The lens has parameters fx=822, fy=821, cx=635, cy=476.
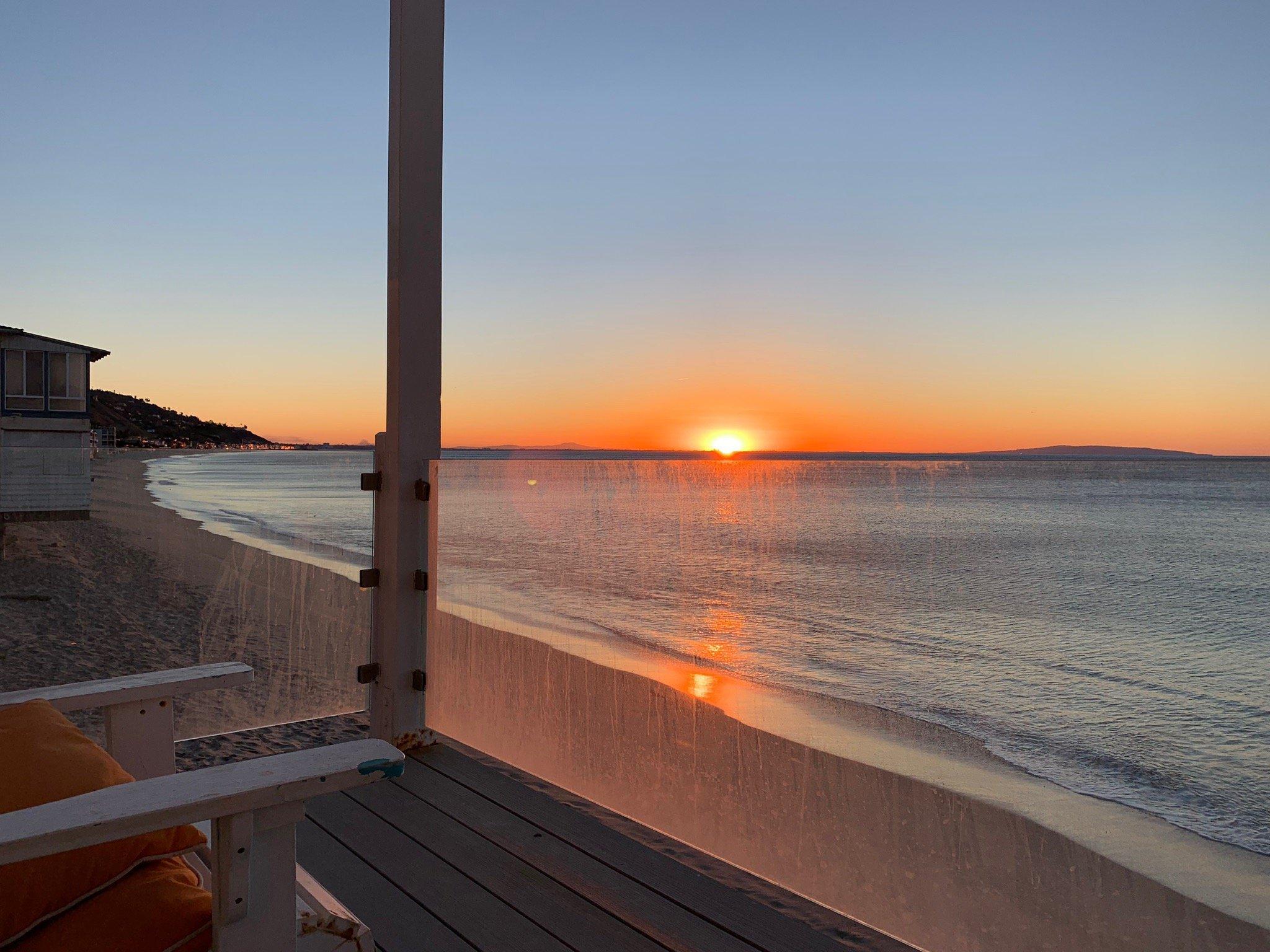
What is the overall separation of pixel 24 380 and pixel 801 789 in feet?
11.7

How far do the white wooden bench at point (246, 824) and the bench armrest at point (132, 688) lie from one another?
A: 525mm

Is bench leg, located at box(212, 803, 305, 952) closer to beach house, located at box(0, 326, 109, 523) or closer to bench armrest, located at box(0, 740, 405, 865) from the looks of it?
bench armrest, located at box(0, 740, 405, 865)

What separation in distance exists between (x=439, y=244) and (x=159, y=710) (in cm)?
155

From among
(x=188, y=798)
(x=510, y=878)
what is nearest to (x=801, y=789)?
(x=510, y=878)

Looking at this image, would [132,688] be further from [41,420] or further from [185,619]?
[185,619]

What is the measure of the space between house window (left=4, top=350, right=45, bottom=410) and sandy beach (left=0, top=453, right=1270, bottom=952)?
53.8 inches

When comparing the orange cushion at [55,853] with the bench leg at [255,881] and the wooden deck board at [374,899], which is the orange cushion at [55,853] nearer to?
the bench leg at [255,881]

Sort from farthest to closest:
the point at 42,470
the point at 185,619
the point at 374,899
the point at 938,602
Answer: the point at 938,602 < the point at 185,619 < the point at 42,470 < the point at 374,899

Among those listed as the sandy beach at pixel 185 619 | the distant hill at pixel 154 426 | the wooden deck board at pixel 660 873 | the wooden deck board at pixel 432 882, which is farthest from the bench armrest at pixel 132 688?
the distant hill at pixel 154 426

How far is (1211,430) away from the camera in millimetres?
8375

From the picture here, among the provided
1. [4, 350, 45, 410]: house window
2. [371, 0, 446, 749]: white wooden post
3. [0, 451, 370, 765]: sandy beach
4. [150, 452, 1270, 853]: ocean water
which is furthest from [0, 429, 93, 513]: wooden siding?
[371, 0, 446, 749]: white wooden post

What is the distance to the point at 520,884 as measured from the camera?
1.62 metres

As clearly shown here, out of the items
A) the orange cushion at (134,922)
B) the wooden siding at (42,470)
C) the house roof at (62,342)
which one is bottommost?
the orange cushion at (134,922)

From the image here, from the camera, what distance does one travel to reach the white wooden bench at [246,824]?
72cm
